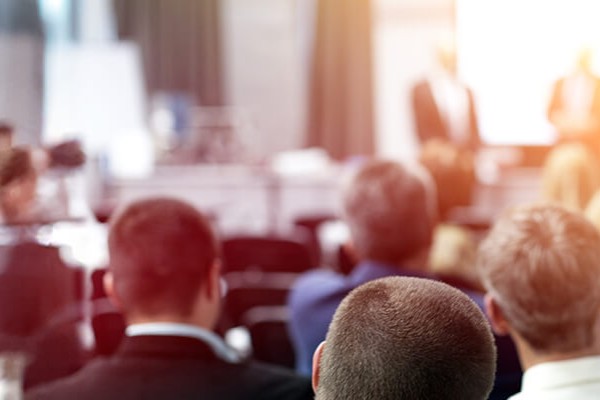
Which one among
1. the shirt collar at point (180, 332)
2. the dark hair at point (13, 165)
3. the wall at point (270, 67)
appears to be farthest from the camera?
the wall at point (270, 67)

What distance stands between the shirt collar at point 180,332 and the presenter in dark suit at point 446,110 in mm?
4312

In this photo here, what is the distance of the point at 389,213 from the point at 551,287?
637 mm

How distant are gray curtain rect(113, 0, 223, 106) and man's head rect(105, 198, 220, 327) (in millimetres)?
5783

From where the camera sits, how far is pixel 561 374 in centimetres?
103

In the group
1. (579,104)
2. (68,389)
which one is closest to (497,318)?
(68,389)

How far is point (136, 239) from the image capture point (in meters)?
1.27

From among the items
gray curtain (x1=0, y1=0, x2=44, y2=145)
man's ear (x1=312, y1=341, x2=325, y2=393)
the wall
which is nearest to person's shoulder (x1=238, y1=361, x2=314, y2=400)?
man's ear (x1=312, y1=341, x2=325, y2=393)

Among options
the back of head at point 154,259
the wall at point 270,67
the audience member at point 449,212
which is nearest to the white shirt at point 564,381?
the back of head at point 154,259

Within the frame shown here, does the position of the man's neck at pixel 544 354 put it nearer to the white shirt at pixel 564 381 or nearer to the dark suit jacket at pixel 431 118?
the white shirt at pixel 564 381

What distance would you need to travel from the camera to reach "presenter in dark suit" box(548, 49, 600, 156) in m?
4.20

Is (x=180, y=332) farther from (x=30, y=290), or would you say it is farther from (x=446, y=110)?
(x=446, y=110)

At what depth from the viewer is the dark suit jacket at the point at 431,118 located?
17.8 feet

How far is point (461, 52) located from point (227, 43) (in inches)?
79.1

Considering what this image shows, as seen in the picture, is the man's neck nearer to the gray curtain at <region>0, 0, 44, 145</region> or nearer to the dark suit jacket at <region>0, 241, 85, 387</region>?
the dark suit jacket at <region>0, 241, 85, 387</region>
